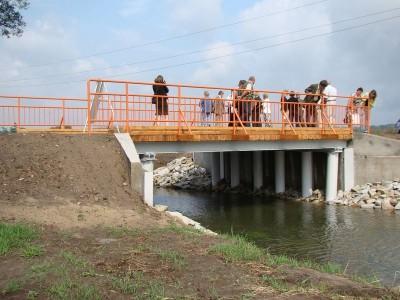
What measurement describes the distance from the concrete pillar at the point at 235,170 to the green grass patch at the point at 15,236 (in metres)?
16.2

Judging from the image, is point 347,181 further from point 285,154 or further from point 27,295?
point 27,295

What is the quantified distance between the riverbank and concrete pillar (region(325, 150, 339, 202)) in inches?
403

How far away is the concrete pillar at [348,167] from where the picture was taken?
1955cm

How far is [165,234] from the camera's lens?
330 inches

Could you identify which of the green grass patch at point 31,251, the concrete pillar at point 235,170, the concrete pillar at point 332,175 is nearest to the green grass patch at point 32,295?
the green grass patch at point 31,251

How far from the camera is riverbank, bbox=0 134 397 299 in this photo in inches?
208

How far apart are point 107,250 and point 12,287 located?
1950 mm

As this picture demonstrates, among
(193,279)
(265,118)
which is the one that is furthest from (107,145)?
(193,279)

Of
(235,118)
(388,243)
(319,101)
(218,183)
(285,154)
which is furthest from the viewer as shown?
(218,183)

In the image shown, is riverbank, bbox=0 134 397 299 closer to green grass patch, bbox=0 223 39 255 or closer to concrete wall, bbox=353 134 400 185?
green grass patch, bbox=0 223 39 255

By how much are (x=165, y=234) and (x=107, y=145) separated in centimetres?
528

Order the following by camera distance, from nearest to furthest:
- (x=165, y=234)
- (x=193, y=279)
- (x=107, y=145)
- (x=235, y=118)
A: (x=193, y=279) → (x=165, y=234) → (x=107, y=145) → (x=235, y=118)

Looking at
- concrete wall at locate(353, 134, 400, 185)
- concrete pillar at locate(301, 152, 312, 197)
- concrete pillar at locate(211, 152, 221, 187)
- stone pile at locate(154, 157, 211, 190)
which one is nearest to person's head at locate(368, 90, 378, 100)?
concrete wall at locate(353, 134, 400, 185)

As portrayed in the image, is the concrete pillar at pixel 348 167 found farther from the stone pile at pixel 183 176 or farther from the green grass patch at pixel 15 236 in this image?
the green grass patch at pixel 15 236
